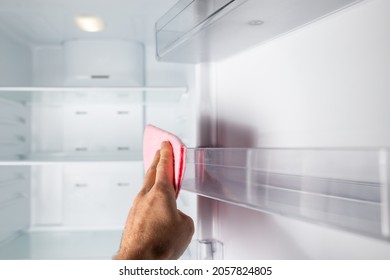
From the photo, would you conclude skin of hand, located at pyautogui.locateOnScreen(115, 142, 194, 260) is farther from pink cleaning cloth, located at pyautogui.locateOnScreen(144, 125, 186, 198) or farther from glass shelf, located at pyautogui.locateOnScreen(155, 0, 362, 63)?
glass shelf, located at pyautogui.locateOnScreen(155, 0, 362, 63)

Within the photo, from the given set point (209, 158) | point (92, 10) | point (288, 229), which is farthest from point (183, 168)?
point (92, 10)

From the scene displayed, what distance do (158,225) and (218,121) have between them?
1.20 feet

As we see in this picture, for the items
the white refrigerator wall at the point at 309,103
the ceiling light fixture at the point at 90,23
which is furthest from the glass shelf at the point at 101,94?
the white refrigerator wall at the point at 309,103

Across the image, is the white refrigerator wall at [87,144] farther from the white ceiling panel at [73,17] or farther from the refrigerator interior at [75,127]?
the white ceiling panel at [73,17]

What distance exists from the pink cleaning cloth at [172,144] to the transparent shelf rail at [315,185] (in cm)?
5

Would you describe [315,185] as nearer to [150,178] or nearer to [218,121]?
[150,178]

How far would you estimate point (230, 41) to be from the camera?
0.62 meters

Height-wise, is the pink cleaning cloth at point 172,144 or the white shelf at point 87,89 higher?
the white shelf at point 87,89

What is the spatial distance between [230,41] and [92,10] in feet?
1.77

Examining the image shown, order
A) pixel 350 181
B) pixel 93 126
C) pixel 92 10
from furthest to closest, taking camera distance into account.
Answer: pixel 93 126 < pixel 92 10 < pixel 350 181

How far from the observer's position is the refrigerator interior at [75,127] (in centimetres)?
116

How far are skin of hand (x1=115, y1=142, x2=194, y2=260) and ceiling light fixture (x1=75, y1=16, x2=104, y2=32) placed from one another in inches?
27.7

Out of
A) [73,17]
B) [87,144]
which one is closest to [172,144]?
[73,17]
